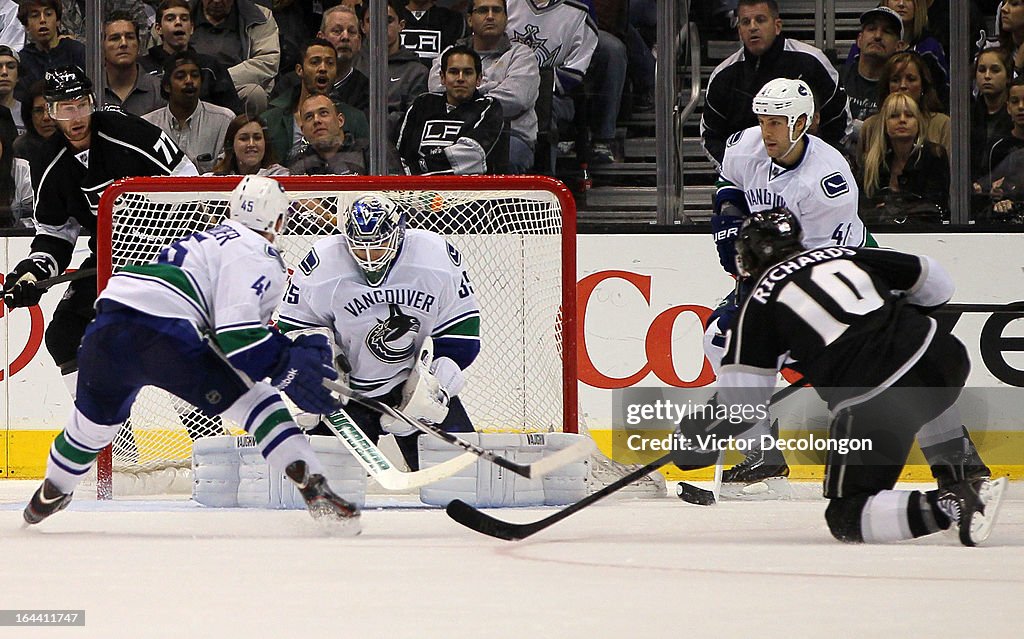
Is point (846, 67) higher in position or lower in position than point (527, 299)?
higher

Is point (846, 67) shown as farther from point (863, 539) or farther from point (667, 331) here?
point (863, 539)

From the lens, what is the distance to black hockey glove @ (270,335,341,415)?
3789 mm

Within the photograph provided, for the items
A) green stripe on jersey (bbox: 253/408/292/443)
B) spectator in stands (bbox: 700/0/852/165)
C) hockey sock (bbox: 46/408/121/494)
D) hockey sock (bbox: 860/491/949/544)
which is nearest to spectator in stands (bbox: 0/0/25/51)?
hockey sock (bbox: 46/408/121/494)

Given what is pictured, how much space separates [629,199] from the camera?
18.6 ft

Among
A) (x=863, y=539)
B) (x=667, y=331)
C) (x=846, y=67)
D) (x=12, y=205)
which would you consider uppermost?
(x=846, y=67)

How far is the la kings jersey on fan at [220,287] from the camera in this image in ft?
12.2

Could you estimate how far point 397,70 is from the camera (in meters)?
5.73

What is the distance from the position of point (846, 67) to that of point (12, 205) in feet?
10.0

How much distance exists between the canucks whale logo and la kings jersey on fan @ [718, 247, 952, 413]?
50.9 inches

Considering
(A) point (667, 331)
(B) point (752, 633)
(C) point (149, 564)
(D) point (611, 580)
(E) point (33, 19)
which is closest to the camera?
(B) point (752, 633)

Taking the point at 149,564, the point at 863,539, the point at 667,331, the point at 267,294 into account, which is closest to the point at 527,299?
the point at 667,331

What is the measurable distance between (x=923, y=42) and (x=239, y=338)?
3.04 metres

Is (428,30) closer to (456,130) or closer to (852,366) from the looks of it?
(456,130)

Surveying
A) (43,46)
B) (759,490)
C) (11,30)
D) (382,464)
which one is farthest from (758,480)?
(11,30)
